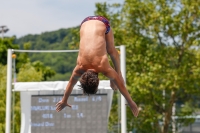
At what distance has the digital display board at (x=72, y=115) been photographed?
13500 mm

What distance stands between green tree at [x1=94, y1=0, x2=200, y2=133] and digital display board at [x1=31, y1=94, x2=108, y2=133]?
10165 millimetres

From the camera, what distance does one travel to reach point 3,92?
25078mm

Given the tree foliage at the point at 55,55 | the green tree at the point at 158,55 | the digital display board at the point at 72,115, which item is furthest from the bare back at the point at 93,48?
Answer: the tree foliage at the point at 55,55

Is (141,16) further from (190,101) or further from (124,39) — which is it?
(190,101)

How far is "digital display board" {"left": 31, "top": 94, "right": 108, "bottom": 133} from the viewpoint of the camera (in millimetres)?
13500

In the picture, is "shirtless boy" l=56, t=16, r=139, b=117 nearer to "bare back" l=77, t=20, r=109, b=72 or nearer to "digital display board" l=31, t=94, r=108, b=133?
"bare back" l=77, t=20, r=109, b=72

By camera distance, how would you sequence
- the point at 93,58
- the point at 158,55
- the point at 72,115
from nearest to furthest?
the point at 93,58, the point at 72,115, the point at 158,55

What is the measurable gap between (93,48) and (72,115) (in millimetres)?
6575

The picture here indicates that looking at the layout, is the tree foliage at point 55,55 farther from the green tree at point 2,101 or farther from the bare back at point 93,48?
the bare back at point 93,48

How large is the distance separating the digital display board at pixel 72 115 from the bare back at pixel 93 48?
5912 millimetres

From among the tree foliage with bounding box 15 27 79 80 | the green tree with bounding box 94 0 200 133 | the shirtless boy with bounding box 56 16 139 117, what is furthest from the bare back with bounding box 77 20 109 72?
the tree foliage with bounding box 15 27 79 80

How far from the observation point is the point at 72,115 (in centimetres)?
1373

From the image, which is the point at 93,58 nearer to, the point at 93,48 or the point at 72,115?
the point at 93,48

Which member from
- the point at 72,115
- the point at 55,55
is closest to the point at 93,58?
the point at 72,115
